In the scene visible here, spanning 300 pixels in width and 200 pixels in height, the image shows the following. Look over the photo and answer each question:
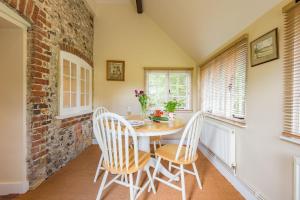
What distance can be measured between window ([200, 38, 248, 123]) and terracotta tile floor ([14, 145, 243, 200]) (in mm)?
879

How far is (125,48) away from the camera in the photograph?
4.09m

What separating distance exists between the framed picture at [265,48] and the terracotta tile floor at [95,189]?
1542 millimetres

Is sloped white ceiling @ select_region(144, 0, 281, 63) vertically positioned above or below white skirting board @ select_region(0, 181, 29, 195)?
above

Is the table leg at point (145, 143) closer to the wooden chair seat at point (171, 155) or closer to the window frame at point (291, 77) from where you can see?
the wooden chair seat at point (171, 155)

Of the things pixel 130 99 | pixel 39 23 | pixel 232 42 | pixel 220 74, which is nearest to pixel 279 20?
pixel 232 42

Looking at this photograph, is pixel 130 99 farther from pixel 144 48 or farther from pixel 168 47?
pixel 168 47

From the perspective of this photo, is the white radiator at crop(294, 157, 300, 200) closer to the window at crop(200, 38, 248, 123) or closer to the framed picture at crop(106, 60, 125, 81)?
the window at crop(200, 38, 248, 123)

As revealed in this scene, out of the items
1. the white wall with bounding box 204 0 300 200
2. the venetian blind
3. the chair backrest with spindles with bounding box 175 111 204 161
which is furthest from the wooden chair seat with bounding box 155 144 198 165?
the venetian blind

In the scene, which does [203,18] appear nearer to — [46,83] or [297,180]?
[297,180]

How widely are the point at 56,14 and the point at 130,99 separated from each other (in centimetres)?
226

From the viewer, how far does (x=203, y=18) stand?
2436 mm

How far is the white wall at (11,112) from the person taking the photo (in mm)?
1937

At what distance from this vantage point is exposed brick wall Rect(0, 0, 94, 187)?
78.8 inches

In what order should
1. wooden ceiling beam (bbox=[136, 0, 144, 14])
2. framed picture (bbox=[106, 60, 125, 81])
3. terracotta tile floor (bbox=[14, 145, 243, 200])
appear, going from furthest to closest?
framed picture (bbox=[106, 60, 125, 81]), wooden ceiling beam (bbox=[136, 0, 144, 14]), terracotta tile floor (bbox=[14, 145, 243, 200])
